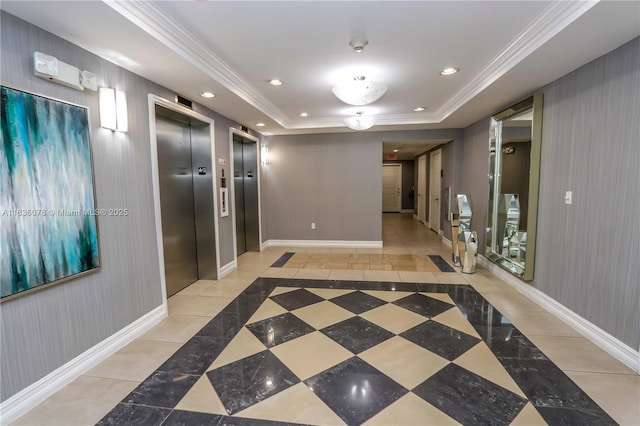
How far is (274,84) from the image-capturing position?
11.6ft

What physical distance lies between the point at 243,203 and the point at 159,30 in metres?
3.87

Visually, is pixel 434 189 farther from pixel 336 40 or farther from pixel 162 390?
pixel 162 390

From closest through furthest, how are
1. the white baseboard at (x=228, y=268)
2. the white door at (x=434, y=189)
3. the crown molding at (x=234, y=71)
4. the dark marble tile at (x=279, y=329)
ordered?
the crown molding at (x=234, y=71) → the dark marble tile at (x=279, y=329) → the white baseboard at (x=228, y=268) → the white door at (x=434, y=189)

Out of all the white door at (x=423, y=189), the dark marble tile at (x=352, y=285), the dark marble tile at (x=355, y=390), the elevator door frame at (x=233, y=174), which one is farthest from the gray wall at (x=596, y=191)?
the white door at (x=423, y=189)

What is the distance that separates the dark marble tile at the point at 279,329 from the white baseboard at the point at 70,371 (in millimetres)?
1008

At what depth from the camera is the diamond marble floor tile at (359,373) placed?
5.72ft

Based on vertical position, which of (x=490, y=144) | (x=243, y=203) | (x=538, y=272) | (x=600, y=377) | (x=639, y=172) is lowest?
(x=600, y=377)

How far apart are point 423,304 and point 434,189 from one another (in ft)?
17.1

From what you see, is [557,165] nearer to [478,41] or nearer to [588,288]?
[588,288]

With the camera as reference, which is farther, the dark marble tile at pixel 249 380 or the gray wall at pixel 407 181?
the gray wall at pixel 407 181

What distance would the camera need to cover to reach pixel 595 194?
253 cm

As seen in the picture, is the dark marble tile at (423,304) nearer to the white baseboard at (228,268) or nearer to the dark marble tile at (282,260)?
the dark marble tile at (282,260)

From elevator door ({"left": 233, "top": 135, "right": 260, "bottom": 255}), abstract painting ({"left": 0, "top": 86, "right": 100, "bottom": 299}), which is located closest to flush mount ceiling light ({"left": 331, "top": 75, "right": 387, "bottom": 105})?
abstract painting ({"left": 0, "top": 86, "right": 100, "bottom": 299})

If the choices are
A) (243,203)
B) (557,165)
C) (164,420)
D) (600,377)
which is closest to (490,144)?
(557,165)
